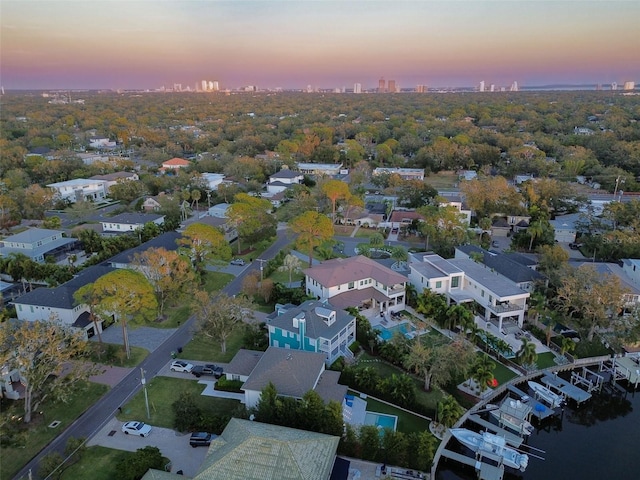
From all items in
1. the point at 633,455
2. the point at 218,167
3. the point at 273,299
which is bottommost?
the point at 633,455

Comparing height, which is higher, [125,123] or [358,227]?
[125,123]

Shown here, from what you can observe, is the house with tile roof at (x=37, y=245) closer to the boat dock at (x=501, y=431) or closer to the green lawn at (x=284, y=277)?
the green lawn at (x=284, y=277)

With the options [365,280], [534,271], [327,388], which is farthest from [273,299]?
[534,271]

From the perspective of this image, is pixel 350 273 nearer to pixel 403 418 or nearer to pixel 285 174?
pixel 403 418

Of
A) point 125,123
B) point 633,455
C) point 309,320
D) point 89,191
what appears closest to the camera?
point 633,455

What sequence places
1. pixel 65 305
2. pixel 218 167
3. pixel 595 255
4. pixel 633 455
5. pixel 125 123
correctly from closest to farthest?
pixel 633 455
pixel 65 305
pixel 595 255
pixel 218 167
pixel 125 123

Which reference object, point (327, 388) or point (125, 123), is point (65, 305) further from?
point (125, 123)

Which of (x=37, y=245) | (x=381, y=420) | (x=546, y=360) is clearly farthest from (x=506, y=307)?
(x=37, y=245)

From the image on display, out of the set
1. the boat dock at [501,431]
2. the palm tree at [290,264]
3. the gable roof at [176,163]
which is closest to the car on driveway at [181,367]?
the palm tree at [290,264]
